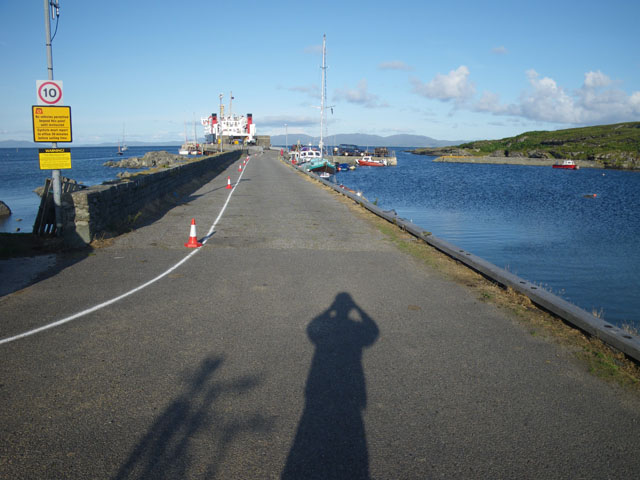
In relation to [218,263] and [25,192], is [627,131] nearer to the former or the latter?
[25,192]

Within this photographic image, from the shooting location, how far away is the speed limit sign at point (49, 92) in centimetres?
1105

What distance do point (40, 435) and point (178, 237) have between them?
358 inches

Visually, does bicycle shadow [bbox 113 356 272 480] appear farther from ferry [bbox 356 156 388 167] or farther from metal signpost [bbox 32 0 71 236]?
ferry [bbox 356 156 388 167]

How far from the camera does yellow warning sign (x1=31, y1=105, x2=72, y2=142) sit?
11172mm

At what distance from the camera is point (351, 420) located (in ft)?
13.5

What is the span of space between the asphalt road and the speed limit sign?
4.66m

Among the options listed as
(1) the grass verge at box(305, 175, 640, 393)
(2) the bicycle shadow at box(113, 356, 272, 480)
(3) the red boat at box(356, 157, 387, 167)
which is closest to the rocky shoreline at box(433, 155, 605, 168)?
(3) the red boat at box(356, 157, 387, 167)

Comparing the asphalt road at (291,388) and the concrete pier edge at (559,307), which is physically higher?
the concrete pier edge at (559,307)

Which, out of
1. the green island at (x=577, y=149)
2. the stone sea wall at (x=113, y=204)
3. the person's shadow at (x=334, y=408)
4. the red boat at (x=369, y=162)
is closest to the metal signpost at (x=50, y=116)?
the stone sea wall at (x=113, y=204)

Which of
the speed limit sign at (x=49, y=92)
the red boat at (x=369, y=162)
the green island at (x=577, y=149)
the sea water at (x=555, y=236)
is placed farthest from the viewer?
the green island at (x=577, y=149)

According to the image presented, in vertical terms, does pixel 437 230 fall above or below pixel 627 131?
below

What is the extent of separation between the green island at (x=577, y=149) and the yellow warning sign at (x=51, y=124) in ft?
362

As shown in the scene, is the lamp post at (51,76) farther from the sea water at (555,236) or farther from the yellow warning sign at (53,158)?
the sea water at (555,236)

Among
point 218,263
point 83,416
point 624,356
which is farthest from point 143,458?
point 218,263
